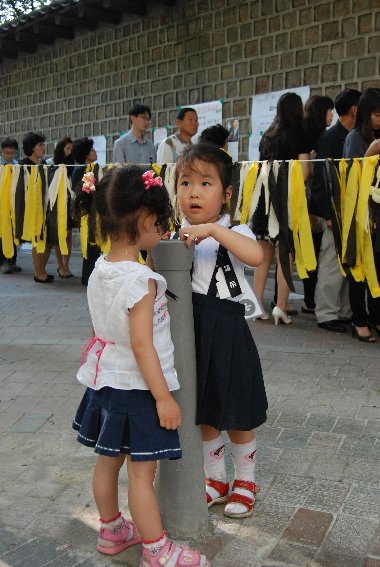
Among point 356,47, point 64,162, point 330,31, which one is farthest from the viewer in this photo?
point 64,162

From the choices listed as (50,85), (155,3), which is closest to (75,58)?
(50,85)

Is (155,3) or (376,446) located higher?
(155,3)

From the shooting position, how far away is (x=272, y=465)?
346 cm

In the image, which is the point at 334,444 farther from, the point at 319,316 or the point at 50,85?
the point at 50,85

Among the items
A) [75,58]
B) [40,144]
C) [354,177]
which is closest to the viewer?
[354,177]

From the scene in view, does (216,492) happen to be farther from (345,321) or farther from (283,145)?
(283,145)

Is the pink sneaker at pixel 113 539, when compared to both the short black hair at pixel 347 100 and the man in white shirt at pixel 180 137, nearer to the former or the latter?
the short black hair at pixel 347 100

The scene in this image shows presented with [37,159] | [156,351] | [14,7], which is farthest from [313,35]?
[14,7]

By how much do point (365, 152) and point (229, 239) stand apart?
348 cm

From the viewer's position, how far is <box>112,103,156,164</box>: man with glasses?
8547 mm

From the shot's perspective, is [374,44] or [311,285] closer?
[311,285]

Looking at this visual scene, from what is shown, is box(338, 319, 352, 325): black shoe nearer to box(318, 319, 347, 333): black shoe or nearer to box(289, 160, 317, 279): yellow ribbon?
box(318, 319, 347, 333): black shoe

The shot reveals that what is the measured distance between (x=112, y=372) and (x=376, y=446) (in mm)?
1751

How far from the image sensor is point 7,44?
1430 centimetres
